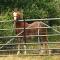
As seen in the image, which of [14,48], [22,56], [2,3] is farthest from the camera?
[2,3]

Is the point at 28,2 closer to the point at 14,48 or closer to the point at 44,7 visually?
the point at 44,7

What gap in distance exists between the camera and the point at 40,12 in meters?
13.2

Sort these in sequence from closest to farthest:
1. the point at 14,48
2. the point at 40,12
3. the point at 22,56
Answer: the point at 22,56, the point at 14,48, the point at 40,12

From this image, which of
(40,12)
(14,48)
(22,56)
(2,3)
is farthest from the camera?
(2,3)

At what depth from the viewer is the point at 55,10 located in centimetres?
1372

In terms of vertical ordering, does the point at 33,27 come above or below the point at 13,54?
above

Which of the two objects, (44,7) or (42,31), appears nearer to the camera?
(42,31)

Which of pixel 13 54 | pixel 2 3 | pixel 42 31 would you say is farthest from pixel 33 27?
pixel 2 3

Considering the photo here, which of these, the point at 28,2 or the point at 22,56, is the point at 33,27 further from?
the point at 28,2

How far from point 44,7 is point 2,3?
6.09 ft

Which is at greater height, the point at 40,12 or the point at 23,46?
the point at 40,12

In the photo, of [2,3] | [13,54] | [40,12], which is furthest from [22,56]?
[2,3]

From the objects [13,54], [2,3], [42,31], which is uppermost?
[2,3]

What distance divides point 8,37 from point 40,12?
3.24 m
